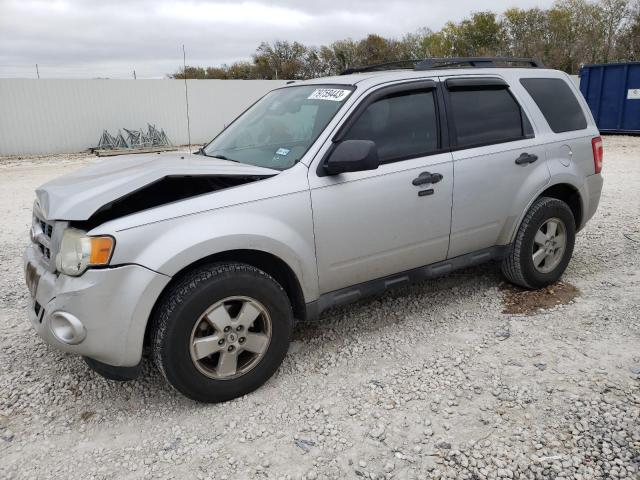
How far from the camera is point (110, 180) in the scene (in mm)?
3078

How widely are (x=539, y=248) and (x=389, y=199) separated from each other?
1768mm

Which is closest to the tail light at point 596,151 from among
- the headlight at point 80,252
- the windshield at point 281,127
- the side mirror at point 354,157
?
the windshield at point 281,127

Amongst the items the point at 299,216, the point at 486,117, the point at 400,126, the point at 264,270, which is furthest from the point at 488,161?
the point at 264,270

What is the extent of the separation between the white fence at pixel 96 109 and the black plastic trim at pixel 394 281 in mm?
16851

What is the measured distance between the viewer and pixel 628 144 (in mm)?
15766

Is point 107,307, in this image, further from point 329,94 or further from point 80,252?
point 329,94

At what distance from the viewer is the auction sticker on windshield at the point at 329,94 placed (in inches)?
142

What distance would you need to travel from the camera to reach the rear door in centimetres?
392

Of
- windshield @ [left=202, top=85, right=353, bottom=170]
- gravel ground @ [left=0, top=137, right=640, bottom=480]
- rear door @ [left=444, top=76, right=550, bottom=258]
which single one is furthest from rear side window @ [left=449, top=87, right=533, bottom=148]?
gravel ground @ [left=0, top=137, right=640, bottom=480]

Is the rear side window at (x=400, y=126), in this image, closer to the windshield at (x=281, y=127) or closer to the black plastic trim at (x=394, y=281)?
the windshield at (x=281, y=127)

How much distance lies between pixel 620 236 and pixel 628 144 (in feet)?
37.6

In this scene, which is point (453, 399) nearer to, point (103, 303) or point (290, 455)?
point (290, 455)

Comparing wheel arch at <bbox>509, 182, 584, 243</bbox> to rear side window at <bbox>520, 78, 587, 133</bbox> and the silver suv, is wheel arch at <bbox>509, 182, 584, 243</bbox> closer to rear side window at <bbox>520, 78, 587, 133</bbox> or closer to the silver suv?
the silver suv

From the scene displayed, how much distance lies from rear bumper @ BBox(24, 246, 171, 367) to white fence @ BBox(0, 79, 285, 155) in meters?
16.7
